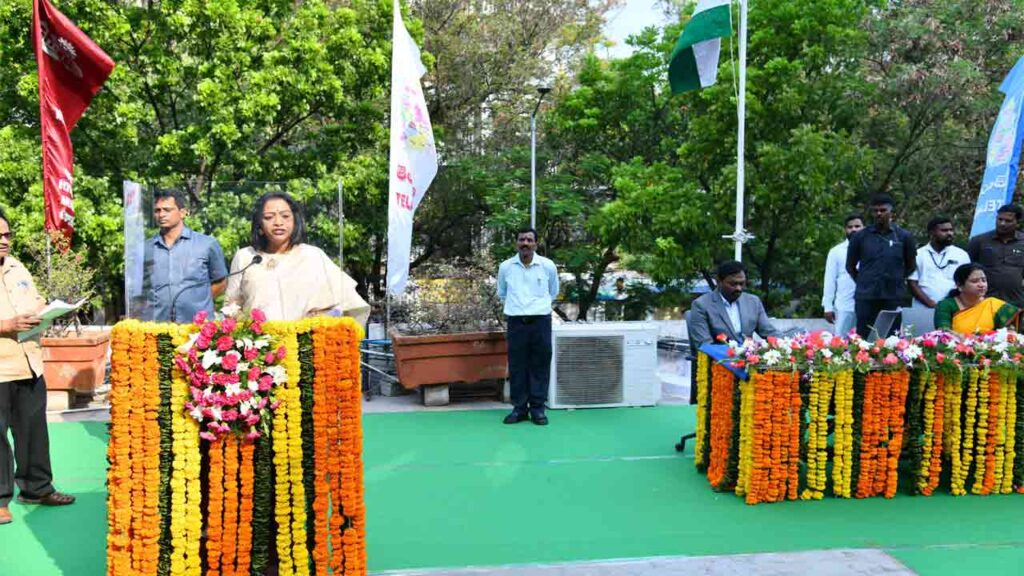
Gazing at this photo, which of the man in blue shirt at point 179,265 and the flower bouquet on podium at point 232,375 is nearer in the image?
the flower bouquet on podium at point 232,375

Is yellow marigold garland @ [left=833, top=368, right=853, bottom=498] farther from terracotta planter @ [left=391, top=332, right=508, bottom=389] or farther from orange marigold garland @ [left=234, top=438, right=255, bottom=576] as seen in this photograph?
terracotta planter @ [left=391, top=332, right=508, bottom=389]

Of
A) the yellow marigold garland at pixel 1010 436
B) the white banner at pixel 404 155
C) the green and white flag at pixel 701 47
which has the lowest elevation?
the yellow marigold garland at pixel 1010 436

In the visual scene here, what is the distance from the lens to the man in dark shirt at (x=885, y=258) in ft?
21.4

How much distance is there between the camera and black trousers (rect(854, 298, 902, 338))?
6.62 m

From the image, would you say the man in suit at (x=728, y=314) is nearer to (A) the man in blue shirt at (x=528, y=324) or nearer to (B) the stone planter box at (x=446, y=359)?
(A) the man in blue shirt at (x=528, y=324)

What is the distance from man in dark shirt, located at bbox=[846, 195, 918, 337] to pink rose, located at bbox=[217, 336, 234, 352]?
5006 millimetres

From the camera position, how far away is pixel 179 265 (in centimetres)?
500

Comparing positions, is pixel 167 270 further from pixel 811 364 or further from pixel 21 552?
pixel 811 364

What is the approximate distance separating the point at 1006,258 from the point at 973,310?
107 centimetres

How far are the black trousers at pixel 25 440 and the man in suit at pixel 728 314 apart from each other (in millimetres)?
3920

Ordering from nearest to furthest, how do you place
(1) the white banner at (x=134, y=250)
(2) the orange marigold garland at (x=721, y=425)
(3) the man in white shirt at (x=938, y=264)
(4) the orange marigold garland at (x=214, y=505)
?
(4) the orange marigold garland at (x=214, y=505)
(1) the white banner at (x=134, y=250)
(2) the orange marigold garland at (x=721, y=425)
(3) the man in white shirt at (x=938, y=264)

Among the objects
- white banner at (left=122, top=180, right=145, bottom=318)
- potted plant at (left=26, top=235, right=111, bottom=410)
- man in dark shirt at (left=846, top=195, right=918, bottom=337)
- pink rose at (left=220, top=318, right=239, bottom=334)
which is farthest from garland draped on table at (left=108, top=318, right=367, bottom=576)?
man in dark shirt at (left=846, top=195, right=918, bottom=337)

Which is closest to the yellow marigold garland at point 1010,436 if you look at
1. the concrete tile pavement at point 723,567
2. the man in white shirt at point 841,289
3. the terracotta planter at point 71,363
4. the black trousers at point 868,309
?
the black trousers at point 868,309

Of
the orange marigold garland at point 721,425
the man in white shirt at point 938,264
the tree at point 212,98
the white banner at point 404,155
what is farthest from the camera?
the tree at point 212,98
